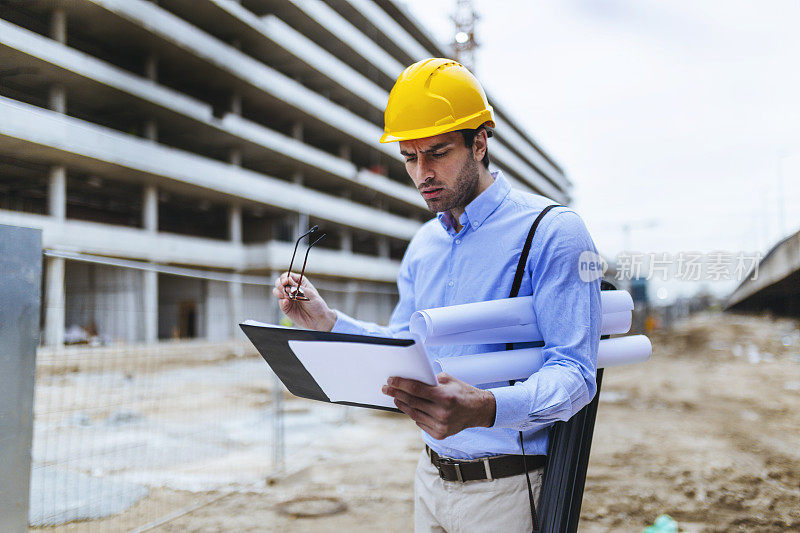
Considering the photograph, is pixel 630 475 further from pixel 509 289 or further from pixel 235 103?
pixel 235 103

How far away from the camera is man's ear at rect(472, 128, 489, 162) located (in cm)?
141

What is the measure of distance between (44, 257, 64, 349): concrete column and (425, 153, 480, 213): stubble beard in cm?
246

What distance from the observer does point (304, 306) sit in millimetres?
1555

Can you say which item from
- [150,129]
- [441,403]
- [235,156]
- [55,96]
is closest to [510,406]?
[441,403]

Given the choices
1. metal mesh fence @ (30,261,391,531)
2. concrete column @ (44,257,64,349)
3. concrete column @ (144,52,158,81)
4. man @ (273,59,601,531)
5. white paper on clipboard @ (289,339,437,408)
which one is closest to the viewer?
white paper on clipboard @ (289,339,437,408)

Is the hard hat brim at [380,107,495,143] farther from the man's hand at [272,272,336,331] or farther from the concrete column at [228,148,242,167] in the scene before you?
the concrete column at [228,148,242,167]

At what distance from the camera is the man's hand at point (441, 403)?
95 centimetres

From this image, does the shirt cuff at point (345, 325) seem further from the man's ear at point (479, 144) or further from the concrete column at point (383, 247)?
the concrete column at point (383, 247)

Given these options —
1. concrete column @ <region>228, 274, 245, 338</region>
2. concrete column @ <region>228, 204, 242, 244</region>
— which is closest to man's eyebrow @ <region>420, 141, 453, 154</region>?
concrete column @ <region>228, 274, 245, 338</region>

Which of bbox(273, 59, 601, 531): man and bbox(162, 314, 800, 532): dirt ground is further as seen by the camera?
bbox(162, 314, 800, 532): dirt ground

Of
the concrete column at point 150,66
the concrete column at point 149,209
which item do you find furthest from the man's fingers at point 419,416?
the concrete column at point 150,66

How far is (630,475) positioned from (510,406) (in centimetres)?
529

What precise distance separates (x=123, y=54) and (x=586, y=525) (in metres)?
20.4

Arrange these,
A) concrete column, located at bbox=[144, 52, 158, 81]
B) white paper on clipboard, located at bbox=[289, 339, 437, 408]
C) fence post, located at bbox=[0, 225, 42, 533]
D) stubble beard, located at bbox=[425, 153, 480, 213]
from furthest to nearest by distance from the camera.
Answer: concrete column, located at bbox=[144, 52, 158, 81]
fence post, located at bbox=[0, 225, 42, 533]
stubble beard, located at bbox=[425, 153, 480, 213]
white paper on clipboard, located at bbox=[289, 339, 437, 408]
